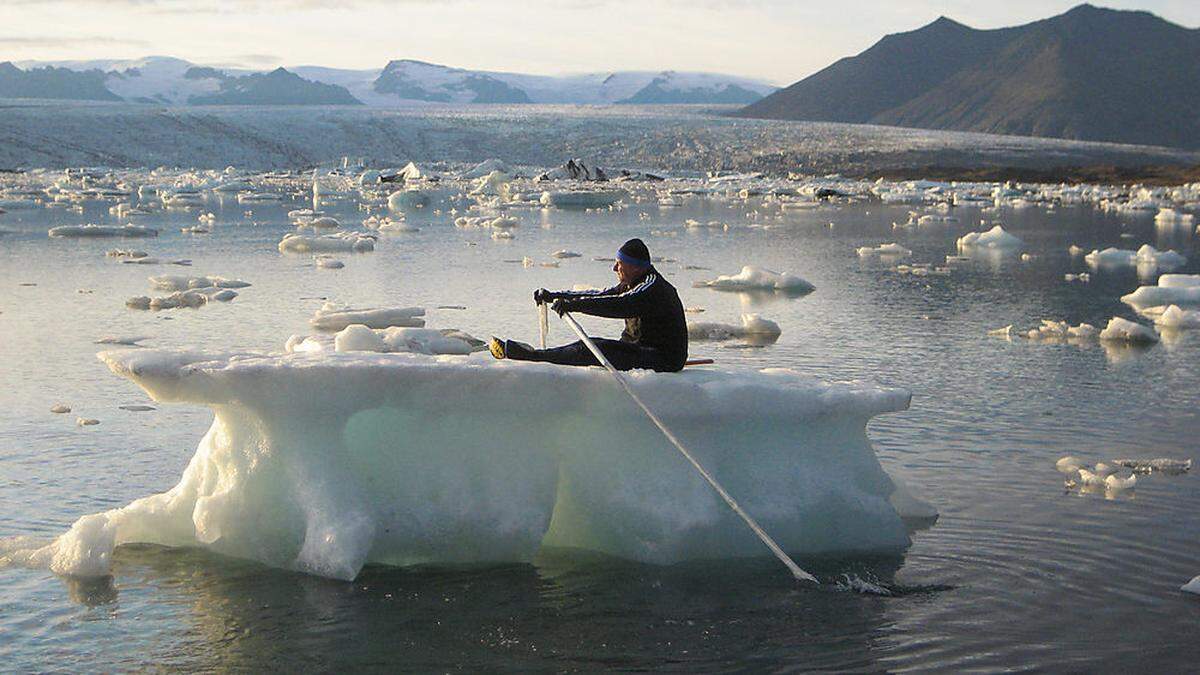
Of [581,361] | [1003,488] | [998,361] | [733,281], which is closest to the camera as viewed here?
[581,361]

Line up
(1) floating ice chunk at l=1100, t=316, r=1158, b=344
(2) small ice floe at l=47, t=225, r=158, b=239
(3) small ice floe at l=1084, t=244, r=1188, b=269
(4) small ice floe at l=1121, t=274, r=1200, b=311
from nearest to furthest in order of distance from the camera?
(1) floating ice chunk at l=1100, t=316, r=1158, b=344 < (4) small ice floe at l=1121, t=274, r=1200, b=311 < (3) small ice floe at l=1084, t=244, r=1188, b=269 < (2) small ice floe at l=47, t=225, r=158, b=239

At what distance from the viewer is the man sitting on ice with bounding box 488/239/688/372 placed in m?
7.04

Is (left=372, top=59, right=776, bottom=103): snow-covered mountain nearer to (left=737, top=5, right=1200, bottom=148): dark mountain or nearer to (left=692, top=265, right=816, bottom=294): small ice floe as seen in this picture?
(left=737, top=5, right=1200, bottom=148): dark mountain

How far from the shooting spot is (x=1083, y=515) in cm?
732

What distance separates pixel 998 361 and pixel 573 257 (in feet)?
35.0

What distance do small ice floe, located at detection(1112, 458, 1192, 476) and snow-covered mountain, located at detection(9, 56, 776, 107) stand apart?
112543mm

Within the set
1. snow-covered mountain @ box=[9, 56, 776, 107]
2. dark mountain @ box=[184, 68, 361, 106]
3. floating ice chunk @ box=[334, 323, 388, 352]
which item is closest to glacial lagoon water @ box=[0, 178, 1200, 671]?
floating ice chunk @ box=[334, 323, 388, 352]

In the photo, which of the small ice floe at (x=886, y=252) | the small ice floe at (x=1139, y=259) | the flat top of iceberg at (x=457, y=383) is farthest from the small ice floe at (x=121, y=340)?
the small ice floe at (x=1139, y=259)

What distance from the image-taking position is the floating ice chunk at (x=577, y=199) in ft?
122

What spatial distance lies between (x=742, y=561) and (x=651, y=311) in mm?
1360

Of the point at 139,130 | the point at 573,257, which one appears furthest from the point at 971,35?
the point at 573,257

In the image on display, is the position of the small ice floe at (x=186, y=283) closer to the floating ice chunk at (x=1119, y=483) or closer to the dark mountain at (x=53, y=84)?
the floating ice chunk at (x=1119, y=483)

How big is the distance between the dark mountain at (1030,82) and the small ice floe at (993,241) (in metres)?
99.9

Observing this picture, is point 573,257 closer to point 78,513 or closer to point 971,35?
point 78,513
